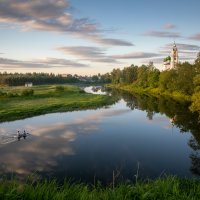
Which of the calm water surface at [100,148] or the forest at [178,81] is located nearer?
the calm water surface at [100,148]

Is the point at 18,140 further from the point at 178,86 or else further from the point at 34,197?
the point at 178,86

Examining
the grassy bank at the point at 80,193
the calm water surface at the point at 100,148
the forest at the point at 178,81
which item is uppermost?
the forest at the point at 178,81

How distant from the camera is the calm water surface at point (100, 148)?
2619 centimetres

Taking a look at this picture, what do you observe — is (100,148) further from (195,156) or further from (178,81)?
(178,81)

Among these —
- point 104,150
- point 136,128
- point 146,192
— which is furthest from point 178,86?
point 146,192

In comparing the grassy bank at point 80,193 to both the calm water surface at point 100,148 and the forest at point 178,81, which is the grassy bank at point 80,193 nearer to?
the calm water surface at point 100,148

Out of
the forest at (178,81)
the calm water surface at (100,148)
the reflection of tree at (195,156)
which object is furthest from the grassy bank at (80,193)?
the forest at (178,81)

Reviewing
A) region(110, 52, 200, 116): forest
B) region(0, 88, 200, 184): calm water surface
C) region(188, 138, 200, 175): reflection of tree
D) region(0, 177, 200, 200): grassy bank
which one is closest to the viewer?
region(0, 177, 200, 200): grassy bank

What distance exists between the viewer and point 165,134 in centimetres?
4228

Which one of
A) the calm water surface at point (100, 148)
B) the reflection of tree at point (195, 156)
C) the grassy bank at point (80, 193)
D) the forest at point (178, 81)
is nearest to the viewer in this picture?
the grassy bank at point (80, 193)

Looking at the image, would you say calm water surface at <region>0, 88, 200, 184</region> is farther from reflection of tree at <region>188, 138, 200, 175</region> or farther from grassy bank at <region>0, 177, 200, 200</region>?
grassy bank at <region>0, 177, 200, 200</region>

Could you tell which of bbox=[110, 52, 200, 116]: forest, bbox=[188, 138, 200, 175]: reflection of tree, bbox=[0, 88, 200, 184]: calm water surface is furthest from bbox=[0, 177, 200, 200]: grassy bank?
bbox=[110, 52, 200, 116]: forest

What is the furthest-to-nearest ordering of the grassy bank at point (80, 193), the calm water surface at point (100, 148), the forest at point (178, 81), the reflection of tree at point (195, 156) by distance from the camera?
the forest at point (178, 81) < the reflection of tree at point (195, 156) < the calm water surface at point (100, 148) < the grassy bank at point (80, 193)

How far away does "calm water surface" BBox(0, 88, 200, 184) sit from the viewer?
26.2 meters
